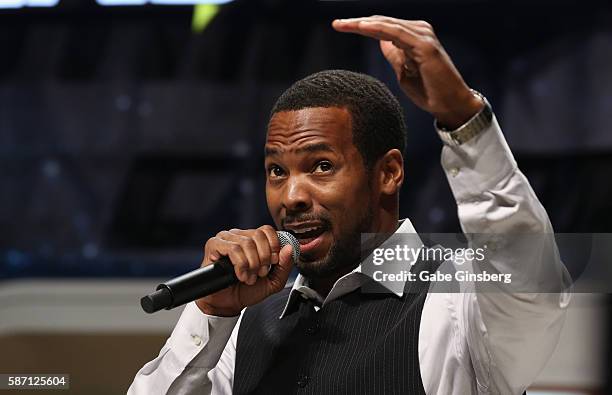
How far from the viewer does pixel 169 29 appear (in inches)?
106

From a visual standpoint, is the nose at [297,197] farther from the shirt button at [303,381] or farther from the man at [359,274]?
the shirt button at [303,381]

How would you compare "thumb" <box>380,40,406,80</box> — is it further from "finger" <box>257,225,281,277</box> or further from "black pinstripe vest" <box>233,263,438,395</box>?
"black pinstripe vest" <box>233,263,438,395</box>

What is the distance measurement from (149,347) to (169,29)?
1.26 metres

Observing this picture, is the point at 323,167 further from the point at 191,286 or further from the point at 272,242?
the point at 191,286

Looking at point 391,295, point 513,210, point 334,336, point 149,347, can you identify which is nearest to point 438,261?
point 391,295

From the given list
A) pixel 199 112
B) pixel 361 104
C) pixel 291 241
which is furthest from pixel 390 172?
pixel 199 112

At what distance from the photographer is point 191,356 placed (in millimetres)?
1187

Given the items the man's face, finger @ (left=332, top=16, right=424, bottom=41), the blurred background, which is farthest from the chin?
the blurred background

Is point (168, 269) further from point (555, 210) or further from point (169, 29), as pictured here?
point (555, 210)

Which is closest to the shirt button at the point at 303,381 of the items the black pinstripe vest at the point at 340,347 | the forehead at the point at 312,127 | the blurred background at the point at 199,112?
the black pinstripe vest at the point at 340,347

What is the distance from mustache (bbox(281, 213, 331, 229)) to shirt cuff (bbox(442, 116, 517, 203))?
0.30 m

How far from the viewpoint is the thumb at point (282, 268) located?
1.12 m

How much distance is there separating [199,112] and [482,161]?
6.02 feet

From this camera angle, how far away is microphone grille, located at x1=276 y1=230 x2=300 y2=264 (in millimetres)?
1147
